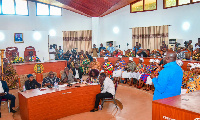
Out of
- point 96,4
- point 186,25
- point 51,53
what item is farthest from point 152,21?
point 51,53

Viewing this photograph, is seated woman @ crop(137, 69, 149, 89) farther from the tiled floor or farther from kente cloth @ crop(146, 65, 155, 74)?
the tiled floor

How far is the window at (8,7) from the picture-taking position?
1443cm

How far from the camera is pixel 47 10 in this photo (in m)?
16.2

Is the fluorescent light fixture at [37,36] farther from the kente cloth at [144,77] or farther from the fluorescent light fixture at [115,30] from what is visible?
the kente cloth at [144,77]

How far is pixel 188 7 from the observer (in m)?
11.7

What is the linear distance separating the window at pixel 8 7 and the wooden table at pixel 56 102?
11.4 metres

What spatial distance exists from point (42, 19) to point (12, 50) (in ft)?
11.8

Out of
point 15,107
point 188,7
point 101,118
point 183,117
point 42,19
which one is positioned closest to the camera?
point 183,117

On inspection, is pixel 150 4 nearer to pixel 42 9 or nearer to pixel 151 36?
pixel 151 36

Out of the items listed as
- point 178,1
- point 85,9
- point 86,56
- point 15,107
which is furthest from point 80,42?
point 15,107

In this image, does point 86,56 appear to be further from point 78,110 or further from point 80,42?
point 78,110

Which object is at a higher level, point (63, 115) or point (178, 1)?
point (178, 1)

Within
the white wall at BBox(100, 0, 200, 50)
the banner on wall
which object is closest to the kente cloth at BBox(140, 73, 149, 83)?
the banner on wall

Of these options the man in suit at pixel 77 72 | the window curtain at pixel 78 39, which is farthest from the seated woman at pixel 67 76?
the window curtain at pixel 78 39
